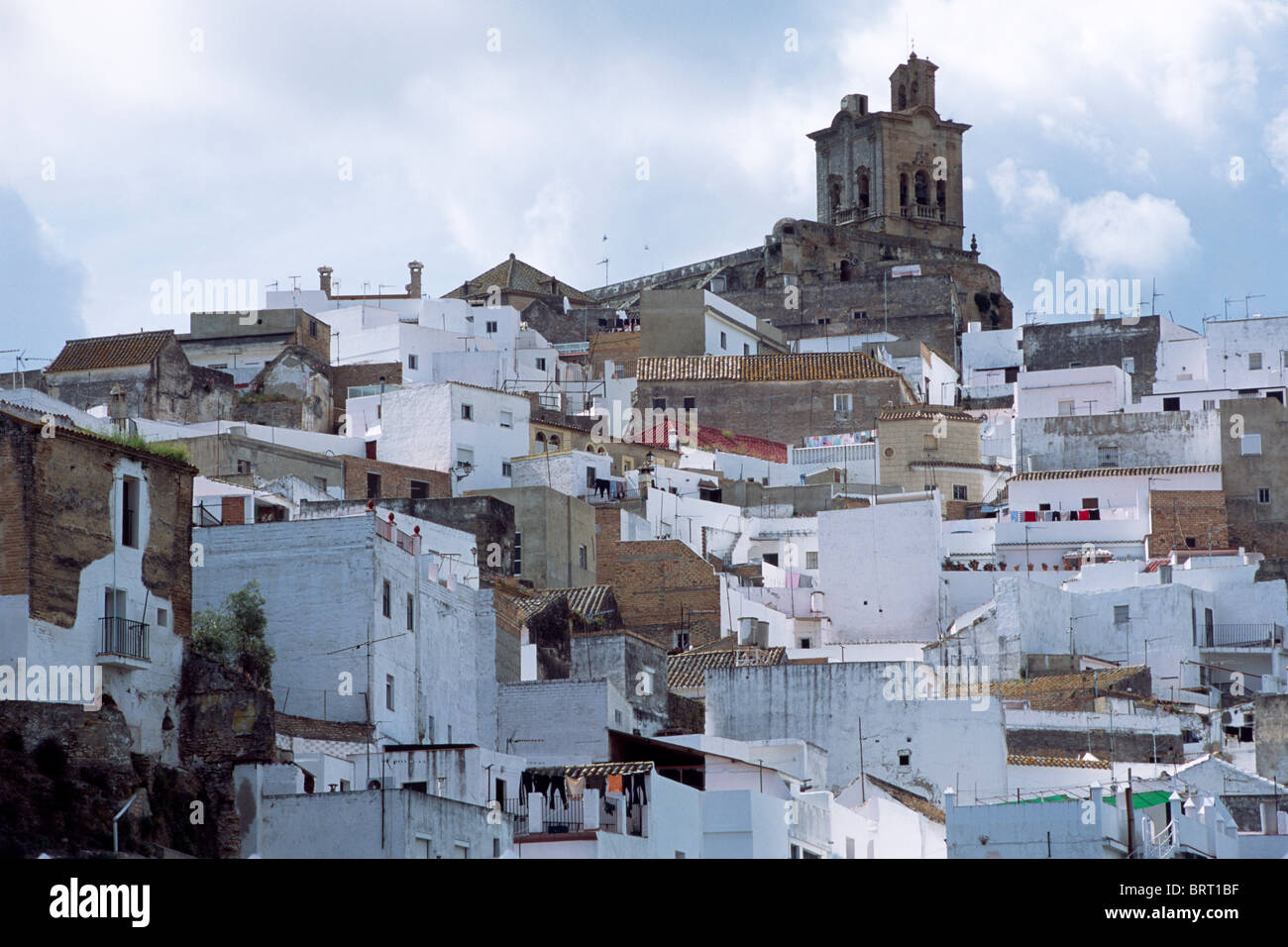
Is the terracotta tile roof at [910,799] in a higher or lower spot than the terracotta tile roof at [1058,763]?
lower

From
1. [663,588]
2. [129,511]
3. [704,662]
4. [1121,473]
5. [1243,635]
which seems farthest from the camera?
[1121,473]

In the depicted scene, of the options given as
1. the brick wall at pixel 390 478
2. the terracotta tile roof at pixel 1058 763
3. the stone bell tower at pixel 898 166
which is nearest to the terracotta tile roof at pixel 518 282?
the stone bell tower at pixel 898 166

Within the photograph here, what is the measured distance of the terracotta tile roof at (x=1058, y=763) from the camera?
4378cm

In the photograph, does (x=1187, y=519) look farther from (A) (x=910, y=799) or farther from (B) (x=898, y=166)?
(B) (x=898, y=166)

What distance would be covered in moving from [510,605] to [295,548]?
27.4 ft

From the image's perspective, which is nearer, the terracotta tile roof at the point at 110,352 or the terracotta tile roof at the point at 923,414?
the terracotta tile roof at the point at 110,352

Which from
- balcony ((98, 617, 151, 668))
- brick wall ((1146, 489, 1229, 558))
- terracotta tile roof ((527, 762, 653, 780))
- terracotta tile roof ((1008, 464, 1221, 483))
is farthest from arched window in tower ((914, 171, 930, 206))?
balcony ((98, 617, 151, 668))

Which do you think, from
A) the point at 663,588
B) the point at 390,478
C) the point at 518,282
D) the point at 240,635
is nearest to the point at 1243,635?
the point at 663,588

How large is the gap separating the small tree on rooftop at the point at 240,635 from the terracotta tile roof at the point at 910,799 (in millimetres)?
11688

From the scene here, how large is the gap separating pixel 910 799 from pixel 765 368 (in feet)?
124

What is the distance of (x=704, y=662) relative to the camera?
48719mm

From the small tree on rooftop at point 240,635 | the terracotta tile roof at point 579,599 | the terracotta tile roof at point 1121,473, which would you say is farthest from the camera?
the terracotta tile roof at point 1121,473

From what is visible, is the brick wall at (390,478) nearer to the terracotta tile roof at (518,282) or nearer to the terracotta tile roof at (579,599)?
the terracotta tile roof at (579,599)
